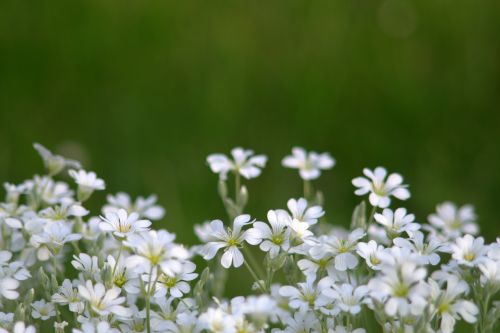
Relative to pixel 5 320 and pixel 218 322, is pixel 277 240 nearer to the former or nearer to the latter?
pixel 218 322

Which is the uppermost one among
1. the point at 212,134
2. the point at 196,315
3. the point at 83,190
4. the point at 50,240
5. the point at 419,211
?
the point at 212,134

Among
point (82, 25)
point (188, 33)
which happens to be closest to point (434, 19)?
point (188, 33)

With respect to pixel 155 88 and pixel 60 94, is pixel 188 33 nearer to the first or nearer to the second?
pixel 155 88

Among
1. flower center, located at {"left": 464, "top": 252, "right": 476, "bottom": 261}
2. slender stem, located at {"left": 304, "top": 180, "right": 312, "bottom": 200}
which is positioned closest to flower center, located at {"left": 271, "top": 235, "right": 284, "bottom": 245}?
flower center, located at {"left": 464, "top": 252, "right": 476, "bottom": 261}

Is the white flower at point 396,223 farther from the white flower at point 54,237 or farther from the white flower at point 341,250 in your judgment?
the white flower at point 54,237

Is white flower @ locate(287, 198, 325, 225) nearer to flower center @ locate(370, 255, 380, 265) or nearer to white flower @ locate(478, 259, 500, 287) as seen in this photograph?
flower center @ locate(370, 255, 380, 265)

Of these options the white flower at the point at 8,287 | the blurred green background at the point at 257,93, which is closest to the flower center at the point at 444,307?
the white flower at the point at 8,287

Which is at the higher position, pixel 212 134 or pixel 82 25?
pixel 82 25
